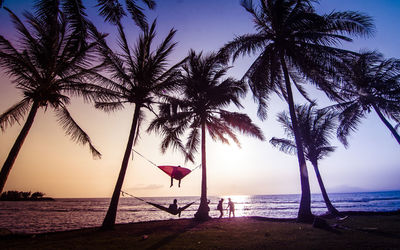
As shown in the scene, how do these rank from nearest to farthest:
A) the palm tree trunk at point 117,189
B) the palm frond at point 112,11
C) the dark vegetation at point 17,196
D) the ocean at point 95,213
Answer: the palm frond at point 112,11 → the palm tree trunk at point 117,189 → the ocean at point 95,213 → the dark vegetation at point 17,196

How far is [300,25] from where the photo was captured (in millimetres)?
10023

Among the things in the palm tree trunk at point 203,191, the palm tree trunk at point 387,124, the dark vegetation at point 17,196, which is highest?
the palm tree trunk at point 387,124

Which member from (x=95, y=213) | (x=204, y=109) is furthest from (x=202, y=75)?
(x=95, y=213)

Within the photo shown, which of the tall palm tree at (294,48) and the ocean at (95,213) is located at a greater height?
the tall palm tree at (294,48)

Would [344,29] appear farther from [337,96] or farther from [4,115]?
[4,115]

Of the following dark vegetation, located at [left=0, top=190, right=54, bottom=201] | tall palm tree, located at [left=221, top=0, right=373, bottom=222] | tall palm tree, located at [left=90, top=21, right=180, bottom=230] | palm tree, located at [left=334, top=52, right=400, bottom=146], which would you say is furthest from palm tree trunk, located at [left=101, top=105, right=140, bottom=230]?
dark vegetation, located at [left=0, top=190, right=54, bottom=201]

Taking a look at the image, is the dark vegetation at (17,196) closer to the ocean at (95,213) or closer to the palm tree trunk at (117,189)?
the ocean at (95,213)

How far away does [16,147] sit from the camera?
6.99 m

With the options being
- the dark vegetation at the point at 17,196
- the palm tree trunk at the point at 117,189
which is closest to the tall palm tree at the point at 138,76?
the palm tree trunk at the point at 117,189

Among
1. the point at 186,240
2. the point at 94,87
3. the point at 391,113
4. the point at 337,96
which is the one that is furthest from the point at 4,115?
the point at 391,113

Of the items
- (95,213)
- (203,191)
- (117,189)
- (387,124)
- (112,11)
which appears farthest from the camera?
(95,213)

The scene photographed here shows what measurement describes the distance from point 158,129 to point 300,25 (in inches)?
348

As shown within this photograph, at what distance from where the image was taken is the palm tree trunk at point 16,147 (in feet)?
21.6

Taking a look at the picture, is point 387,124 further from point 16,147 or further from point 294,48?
point 16,147
